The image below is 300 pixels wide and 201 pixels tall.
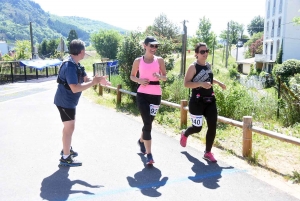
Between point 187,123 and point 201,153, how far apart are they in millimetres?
2253

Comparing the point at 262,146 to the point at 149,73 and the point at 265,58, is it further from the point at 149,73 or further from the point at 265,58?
the point at 265,58

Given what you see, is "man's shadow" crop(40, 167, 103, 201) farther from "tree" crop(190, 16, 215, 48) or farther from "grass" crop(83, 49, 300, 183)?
"tree" crop(190, 16, 215, 48)

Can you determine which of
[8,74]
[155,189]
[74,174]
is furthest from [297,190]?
[8,74]

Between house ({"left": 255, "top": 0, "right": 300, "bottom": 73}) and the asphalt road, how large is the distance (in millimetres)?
37901

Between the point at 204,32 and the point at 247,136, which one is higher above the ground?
the point at 204,32

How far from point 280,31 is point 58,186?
43609mm

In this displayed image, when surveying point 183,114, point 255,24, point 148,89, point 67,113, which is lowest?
point 183,114

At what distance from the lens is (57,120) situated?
828 centimetres

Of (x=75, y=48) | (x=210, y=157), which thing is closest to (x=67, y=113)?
(x=75, y=48)

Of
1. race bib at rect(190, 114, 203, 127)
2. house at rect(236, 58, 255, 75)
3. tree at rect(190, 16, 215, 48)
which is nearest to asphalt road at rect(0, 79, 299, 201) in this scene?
race bib at rect(190, 114, 203, 127)

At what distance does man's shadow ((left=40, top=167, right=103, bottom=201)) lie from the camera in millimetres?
3618

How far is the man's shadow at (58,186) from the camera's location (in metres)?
3.62

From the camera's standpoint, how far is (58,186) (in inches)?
153

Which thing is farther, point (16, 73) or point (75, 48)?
point (16, 73)
